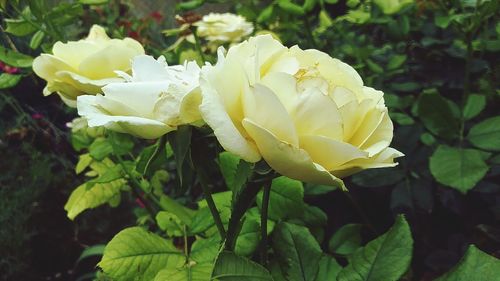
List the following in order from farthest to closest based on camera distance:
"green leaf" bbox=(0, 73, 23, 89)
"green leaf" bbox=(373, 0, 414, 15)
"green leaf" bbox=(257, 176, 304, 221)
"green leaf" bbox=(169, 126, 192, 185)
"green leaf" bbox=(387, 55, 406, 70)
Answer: "green leaf" bbox=(387, 55, 406, 70)
"green leaf" bbox=(373, 0, 414, 15)
"green leaf" bbox=(0, 73, 23, 89)
"green leaf" bbox=(257, 176, 304, 221)
"green leaf" bbox=(169, 126, 192, 185)

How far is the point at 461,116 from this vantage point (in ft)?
3.65

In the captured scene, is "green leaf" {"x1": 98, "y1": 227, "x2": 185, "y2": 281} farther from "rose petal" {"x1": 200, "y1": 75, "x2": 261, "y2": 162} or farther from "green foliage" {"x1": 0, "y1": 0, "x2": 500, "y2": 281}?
"rose petal" {"x1": 200, "y1": 75, "x2": 261, "y2": 162}

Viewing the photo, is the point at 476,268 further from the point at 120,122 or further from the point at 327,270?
the point at 120,122

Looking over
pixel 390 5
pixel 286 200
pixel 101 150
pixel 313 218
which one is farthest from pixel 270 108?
pixel 390 5

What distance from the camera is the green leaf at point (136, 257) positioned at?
2.09 ft

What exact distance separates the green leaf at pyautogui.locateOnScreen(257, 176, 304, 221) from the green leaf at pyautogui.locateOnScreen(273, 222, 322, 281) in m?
0.07

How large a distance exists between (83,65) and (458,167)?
718 mm

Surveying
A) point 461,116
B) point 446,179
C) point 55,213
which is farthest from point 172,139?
point 55,213

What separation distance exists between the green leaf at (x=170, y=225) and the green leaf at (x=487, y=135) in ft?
2.02

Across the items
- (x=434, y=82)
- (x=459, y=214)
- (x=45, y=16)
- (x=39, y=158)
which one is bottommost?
(x=39, y=158)

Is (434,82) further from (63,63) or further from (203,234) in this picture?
(63,63)

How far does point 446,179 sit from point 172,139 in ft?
2.05

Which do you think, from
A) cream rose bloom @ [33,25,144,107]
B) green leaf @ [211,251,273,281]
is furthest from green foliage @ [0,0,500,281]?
cream rose bloom @ [33,25,144,107]

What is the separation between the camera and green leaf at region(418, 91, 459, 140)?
103 cm
